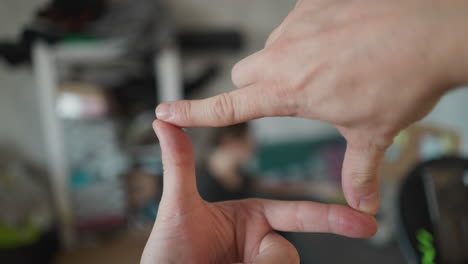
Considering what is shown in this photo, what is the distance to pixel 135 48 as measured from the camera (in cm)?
150

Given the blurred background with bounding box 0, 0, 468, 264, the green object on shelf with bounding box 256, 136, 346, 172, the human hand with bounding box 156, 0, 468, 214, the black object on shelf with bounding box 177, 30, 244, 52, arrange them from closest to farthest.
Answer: the human hand with bounding box 156, 0, 468, 214, the blurred background with bounding box 0, 0, 468, 264, the black object on shelf with bounding box 177, 30, 244, 52, the green object on shelf with bounding box 256, 136, 346, 172

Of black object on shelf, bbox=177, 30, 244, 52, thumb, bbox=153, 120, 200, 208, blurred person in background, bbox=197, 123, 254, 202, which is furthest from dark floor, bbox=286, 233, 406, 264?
black object on shelf, bbox=177, 30, 244, 52

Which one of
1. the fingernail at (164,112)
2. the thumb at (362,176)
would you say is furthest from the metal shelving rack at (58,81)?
→ the thumb at (362,176)

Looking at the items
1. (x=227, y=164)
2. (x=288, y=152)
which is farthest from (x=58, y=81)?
(x=288, y=152)

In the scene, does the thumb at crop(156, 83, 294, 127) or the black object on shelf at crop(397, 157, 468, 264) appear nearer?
the thumb at crop(156, 83, 294, 127)

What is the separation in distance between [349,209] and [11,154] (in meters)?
2.13

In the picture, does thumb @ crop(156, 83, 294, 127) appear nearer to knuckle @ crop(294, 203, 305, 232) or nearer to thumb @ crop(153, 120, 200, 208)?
thumb @ crop(153, 120, 200, 208)

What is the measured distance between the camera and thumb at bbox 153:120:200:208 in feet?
1.43

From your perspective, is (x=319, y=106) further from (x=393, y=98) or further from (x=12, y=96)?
(x=12, y=96)

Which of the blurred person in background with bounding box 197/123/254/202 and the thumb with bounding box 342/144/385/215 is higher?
the thumb with bounding box 342/144/385/215

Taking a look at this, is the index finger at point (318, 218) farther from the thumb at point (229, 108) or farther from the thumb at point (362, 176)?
the thumb at point (229, 108)

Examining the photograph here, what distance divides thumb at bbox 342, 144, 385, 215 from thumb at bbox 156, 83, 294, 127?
0.35ft

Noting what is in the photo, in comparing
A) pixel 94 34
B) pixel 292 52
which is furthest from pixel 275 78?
pixel 94 34

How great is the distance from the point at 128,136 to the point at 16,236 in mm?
731
